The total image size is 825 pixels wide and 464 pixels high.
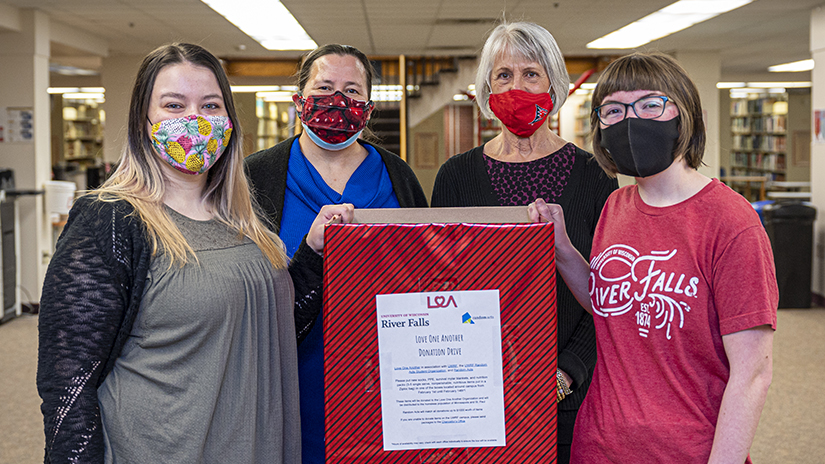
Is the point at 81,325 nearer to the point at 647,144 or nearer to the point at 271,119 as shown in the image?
the point at 647,144

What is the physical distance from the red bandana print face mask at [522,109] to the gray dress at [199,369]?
0.74 m

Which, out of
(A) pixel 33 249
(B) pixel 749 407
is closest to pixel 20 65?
(A) pixel 33 249

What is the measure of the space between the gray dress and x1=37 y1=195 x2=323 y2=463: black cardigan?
36mm

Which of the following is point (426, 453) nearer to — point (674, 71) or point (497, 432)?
point (497, 432)

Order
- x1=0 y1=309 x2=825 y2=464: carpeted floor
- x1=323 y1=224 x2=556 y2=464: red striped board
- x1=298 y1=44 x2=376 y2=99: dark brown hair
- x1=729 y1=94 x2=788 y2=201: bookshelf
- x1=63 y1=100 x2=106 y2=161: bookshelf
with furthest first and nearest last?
x1=63 y1=100 x2=106 y2=161: bookshelf → x1=729 y1=94 x2=788 y2=201: bookshelf → x1=0 y1=309 x2=825 y2=464: carpeted floor → x1=298 y1=44 x2=376 y2=99: dark brown hair → x1=323 y1=224 x2=556 y2=464: red striped board

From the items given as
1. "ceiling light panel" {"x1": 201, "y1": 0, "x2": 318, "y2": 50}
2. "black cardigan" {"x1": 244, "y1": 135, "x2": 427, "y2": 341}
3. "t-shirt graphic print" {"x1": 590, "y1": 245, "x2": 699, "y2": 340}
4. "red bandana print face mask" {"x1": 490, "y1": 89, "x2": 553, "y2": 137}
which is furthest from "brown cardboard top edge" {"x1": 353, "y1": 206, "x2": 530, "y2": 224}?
"ceiling light panel" {"x1": 201, "y1": 0, "x2": 318, "y2": 50}

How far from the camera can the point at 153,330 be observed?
1159mm

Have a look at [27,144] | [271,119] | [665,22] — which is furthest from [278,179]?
[271,119]

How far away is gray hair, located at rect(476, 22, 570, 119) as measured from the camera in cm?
163

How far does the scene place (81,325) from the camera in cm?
111

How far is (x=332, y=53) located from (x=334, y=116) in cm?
18

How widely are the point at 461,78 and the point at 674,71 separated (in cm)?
1053

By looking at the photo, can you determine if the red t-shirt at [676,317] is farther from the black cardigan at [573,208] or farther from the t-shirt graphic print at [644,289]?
the black cardigan at [573,208]

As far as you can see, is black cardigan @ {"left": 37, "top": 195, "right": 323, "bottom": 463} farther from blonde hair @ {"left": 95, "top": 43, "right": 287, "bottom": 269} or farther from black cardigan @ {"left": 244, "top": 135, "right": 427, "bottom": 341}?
black cardigan @ {"left": 244, "top": 135, "right": 427, "bottom": 341}
